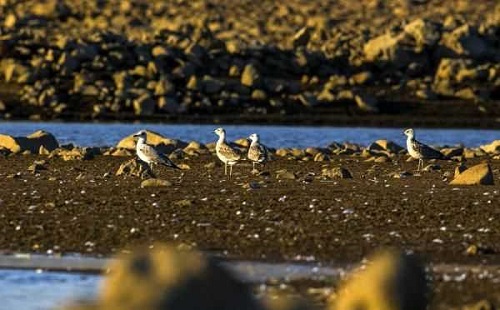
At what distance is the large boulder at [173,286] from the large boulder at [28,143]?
19.9 metres

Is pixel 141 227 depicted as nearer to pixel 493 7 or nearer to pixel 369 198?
pixel 369 198

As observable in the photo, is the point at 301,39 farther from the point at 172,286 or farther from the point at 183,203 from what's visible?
the point at 172,286

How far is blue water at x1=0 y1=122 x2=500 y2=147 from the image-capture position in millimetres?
38656

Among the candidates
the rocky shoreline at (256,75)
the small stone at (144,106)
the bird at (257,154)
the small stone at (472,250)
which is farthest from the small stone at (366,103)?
the small stone at (472,250)

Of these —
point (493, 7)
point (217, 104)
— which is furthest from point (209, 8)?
point (217, 104)

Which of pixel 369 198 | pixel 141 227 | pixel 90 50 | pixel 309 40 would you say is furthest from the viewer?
pixel 309 40

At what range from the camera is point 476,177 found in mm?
23281

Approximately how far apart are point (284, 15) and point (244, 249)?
2358 inches

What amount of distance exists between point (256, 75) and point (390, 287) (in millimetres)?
38179

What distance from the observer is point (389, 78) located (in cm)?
5253

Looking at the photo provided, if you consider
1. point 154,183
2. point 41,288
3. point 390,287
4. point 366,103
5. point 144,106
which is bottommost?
point 144,106

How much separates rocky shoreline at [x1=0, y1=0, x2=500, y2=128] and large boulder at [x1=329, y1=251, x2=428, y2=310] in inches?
1346

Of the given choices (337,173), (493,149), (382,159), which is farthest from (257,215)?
(493,149)

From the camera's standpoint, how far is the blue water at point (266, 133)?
127 feet
